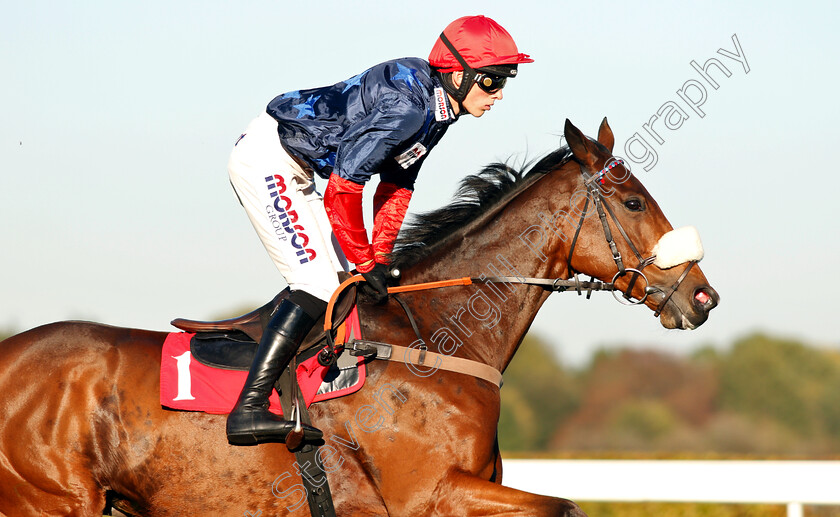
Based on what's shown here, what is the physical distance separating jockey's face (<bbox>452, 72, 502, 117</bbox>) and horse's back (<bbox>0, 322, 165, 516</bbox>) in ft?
6.03

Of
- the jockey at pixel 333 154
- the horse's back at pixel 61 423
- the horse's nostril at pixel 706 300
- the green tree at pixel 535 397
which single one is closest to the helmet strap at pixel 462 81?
the jockey at pixel 333 154

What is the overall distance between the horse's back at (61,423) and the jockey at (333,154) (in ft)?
1.99

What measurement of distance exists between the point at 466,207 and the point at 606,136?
2.69ft

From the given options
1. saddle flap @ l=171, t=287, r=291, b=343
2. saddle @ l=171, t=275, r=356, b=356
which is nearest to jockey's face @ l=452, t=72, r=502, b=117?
saddle @ l=171, t=275, r=356, b=356

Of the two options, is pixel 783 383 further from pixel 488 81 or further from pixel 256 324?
pixel 256 324

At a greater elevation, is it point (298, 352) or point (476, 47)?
point (476, 47)

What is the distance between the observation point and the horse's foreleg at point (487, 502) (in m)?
3.65

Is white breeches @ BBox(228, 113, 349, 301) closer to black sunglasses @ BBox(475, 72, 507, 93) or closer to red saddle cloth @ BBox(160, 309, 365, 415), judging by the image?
red saddle cloth @ BBox(160, 309, 365, 415)

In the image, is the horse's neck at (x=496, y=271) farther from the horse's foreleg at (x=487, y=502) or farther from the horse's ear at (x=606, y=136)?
the horse's foreleg at (x=487, y=502)

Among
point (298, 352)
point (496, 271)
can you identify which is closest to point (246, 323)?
point (298, 352)

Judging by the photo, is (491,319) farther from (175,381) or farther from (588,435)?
(588,435)

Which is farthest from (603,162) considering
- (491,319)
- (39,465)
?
(39,465)

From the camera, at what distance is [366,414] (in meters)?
3.82

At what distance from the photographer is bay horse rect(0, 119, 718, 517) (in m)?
3.78
